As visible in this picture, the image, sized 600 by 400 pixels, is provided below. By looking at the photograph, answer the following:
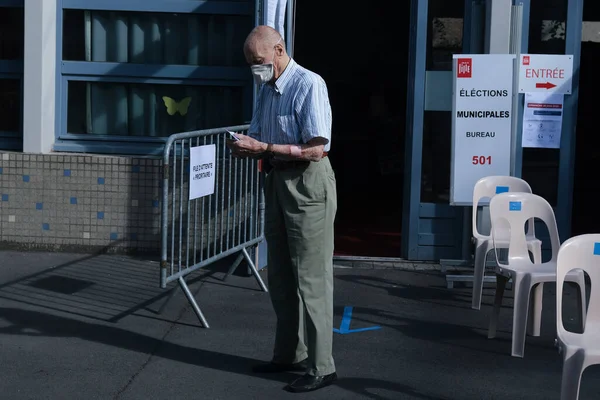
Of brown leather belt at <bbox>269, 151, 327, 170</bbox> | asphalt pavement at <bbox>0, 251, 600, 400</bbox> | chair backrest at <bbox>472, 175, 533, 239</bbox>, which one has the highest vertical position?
brown leather belt at <bbox>269, 151, 327, 170</bbox>

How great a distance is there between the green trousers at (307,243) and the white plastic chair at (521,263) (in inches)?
51.9

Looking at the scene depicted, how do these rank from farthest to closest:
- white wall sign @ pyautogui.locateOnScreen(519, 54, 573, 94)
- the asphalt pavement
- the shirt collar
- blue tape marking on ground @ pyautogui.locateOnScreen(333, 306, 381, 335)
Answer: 1. white wall sign @ pyautogui.locateOnScreen(519, 54, 573, 94)
2. blue tape marking on ground @ pyautogui.locateOnScreen(333, 306, 381, 335)
3. the asphalt pavement
4. the shirt collar

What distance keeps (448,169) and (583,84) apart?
6.21m

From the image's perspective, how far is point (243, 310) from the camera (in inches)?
277

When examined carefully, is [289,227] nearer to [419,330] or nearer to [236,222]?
[419,330]

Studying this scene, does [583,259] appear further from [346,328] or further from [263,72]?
[346,328]

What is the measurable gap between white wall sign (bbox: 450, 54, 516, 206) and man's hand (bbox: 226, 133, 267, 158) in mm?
2982

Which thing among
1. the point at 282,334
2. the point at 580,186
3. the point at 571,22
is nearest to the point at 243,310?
the point at 282,334

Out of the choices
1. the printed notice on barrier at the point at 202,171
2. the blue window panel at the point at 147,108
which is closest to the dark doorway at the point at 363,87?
the blue window panel at the point at 147,108

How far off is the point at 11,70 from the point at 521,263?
512 cm

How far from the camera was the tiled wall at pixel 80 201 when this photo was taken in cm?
848

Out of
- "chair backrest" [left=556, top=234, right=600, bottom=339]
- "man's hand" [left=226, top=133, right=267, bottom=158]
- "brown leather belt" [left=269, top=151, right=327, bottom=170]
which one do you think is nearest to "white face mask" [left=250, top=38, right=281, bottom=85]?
"man's hand" [left=226, top=133, right=267, bottom=158]

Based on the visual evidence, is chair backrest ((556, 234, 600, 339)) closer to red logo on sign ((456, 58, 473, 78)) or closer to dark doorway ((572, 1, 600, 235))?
red logo on sign ((456, 58, 473, 78))

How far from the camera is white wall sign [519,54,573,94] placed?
7.89 meters
